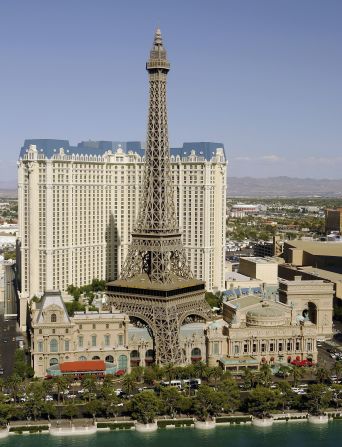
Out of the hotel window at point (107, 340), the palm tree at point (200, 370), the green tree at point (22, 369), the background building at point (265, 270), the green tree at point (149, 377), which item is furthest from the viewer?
the background building at point (265, 270)

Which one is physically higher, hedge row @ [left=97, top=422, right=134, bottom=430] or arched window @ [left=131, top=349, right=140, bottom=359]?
arched window @ [left=131, top=349, right=140, bottom=359]

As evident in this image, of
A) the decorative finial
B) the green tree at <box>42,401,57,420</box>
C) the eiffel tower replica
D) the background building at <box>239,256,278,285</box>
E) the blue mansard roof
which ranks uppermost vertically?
the decorative finial

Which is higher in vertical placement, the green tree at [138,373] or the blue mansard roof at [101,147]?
the blue mansard roof at [101,147]

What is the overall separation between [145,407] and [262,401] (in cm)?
1456

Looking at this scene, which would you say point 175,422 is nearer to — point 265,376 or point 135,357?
point 265,376

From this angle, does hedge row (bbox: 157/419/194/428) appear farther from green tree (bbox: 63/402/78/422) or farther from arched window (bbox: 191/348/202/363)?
arched window (bbox: 191/348/202/363)

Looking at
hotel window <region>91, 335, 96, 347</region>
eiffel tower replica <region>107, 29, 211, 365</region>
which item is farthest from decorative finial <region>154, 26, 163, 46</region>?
hotel window <region>91, 335, 96, 347</region>

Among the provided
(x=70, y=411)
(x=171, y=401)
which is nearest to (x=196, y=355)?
(x=171, y=401)

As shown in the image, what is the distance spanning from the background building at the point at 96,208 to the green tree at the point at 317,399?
68970mm

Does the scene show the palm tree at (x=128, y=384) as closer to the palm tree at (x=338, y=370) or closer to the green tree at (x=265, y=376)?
the green tree at (x=265, y=376)

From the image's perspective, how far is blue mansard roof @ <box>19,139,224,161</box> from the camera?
145 meters

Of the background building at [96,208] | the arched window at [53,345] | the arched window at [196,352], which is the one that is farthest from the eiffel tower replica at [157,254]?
the background building at [96,208]

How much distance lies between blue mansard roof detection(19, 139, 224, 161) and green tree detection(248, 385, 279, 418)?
74.3m

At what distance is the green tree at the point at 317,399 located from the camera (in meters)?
88.8
